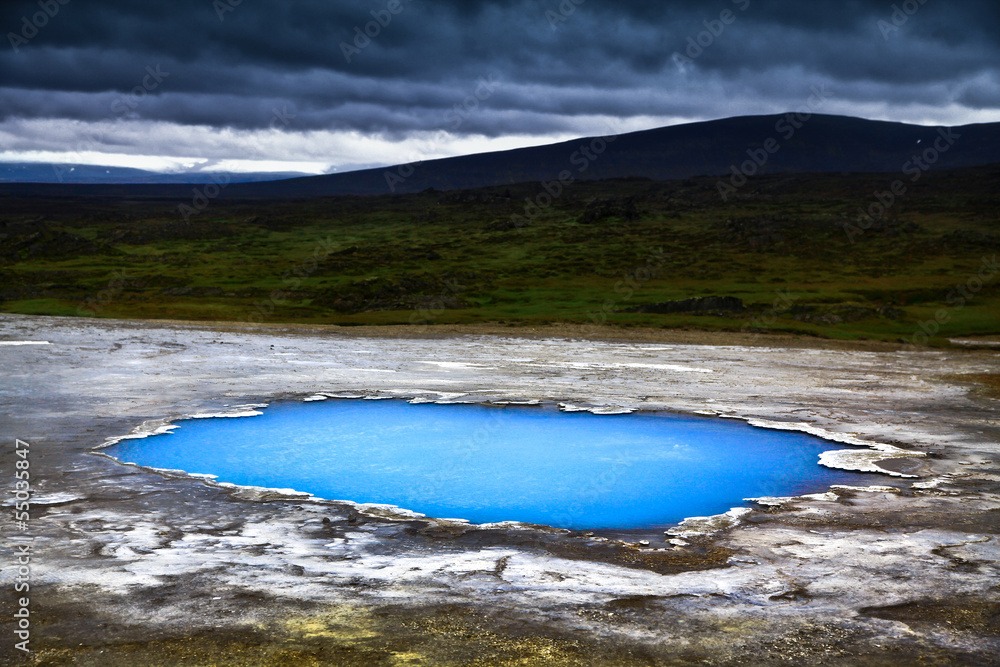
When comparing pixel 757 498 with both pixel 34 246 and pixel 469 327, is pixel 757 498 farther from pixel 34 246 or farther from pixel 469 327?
pixel 34 246

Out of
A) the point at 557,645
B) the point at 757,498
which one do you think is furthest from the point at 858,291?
the point at 557,645

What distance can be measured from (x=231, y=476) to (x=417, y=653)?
8012 mm

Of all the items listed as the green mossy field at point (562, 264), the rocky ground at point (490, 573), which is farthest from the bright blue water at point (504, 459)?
the green mossy field at point (562, 264)

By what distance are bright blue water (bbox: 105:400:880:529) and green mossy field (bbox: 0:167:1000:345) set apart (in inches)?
761

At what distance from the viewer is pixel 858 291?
45.0 m

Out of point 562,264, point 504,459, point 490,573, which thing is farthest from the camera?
point 562,264

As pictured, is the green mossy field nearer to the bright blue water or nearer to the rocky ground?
the bright blue water

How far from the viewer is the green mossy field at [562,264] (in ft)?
130

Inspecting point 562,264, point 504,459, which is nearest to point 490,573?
point 504,459

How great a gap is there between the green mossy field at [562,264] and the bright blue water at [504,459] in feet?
63.4

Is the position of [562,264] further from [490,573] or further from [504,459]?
[490,573]

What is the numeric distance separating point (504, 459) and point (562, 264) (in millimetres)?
44899

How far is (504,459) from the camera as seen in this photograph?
50.9 ft

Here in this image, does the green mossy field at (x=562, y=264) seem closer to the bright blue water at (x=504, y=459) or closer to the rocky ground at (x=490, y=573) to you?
the bright blue water at (x=504, y=459)
